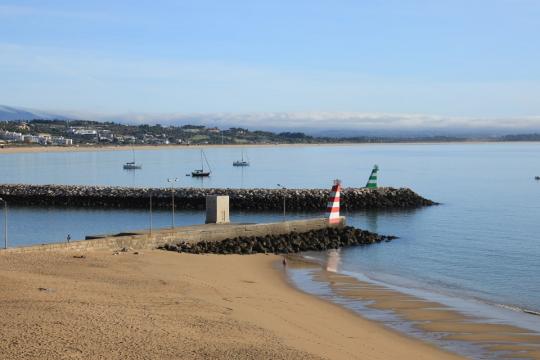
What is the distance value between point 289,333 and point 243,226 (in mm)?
14567

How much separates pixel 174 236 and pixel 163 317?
12.1 meters

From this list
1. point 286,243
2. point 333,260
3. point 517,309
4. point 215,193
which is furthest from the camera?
point 215,193

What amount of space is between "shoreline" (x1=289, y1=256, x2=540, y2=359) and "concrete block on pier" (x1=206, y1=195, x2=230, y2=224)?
630 centimetres

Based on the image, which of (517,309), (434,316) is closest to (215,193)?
(517,309)

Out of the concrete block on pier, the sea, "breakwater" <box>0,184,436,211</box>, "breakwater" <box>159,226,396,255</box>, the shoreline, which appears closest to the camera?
the shoreline

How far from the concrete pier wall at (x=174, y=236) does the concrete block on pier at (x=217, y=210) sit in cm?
86

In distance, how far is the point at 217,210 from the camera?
28.5 m

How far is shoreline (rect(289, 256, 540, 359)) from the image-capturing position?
578 inches

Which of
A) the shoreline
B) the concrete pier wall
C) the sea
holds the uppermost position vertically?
the concrete pier wall

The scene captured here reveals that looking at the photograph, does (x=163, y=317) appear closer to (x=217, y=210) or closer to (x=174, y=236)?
(x=174, y=236)

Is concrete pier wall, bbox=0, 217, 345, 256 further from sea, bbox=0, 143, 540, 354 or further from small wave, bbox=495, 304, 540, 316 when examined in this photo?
small wave, bbox=495, 304, 540, 316

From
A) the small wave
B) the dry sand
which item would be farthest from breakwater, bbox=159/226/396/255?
the small wave

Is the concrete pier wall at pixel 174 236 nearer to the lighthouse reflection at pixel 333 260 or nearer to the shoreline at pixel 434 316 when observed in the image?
the lighthouse reflection at pixel 333 260

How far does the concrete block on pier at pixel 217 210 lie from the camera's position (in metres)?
28.6
